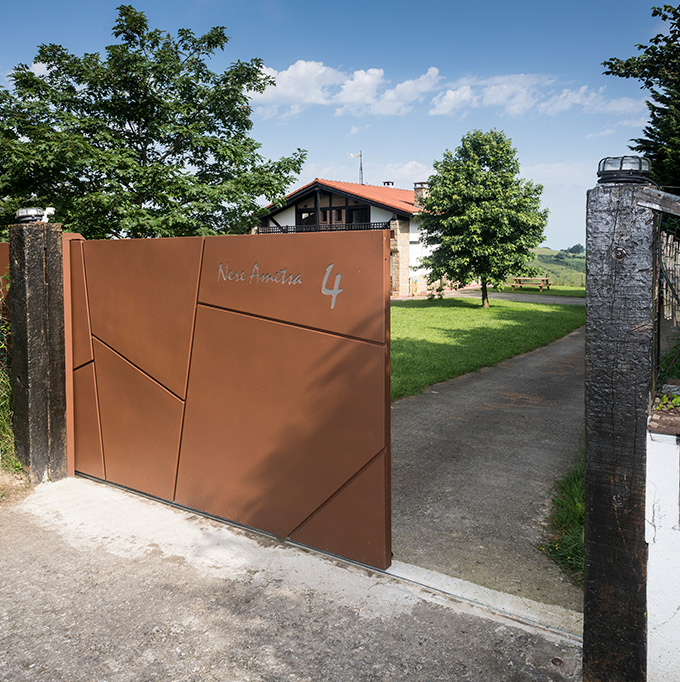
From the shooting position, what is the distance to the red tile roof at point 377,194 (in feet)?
100

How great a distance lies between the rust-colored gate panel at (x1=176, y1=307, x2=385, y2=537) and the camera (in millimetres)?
3652

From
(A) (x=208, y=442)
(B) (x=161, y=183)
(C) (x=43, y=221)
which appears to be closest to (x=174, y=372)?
(A) (x=208, y=442)

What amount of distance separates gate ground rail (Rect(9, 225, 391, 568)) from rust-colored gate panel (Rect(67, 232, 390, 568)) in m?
0.01

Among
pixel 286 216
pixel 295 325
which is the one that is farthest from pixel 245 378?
pixel 286 216

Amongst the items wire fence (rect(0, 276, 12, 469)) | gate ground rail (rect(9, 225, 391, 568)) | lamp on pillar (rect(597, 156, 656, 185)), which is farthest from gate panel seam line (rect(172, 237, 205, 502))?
lamp on pillar (rect(597, 156, 656, 185))

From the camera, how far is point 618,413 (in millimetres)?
2410

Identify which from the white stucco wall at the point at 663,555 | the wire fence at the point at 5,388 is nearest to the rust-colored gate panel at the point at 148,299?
the wire fence at the point at 5,388

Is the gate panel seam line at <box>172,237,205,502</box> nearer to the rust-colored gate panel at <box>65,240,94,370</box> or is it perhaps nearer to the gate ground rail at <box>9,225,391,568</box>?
the gate ground rail at <box>9,225,391,568</box>

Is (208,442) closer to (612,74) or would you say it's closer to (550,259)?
(612,74)

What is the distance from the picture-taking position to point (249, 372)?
416 cm

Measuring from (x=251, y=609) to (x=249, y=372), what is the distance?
1524 millimetres

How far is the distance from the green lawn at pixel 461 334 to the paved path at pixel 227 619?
15.6 feet

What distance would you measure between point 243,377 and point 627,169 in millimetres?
2706

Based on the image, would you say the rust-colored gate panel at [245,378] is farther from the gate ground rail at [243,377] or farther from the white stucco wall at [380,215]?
the white stucco wall at [380,215]
